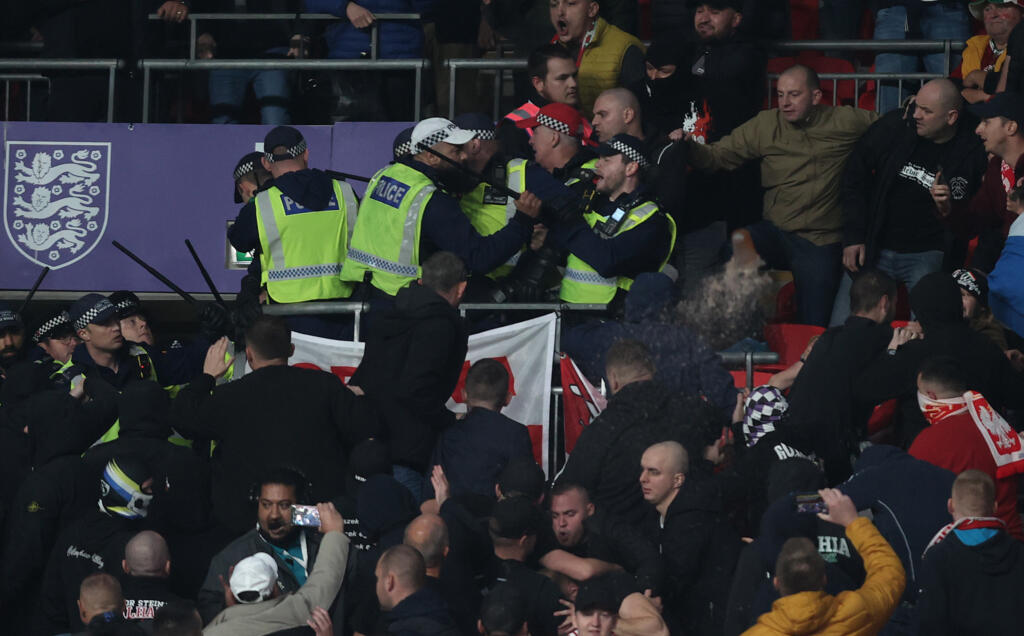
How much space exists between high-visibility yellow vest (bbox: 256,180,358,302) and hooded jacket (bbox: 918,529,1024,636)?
15.4 feet

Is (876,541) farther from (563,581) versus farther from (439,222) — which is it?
(439,222)

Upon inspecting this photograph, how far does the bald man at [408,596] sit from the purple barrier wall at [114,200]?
584 centimetres

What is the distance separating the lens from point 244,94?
1376 centimetres

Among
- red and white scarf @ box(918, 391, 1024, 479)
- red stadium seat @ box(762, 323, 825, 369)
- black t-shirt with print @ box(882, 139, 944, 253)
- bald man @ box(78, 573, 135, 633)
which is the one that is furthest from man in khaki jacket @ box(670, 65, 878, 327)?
bald man @ box(78, 573, 135, 633)

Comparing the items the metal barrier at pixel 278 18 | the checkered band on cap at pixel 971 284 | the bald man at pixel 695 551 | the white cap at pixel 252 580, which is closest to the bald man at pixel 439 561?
the white cap at pixel 252 580

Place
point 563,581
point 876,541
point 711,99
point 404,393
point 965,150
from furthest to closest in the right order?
1. point 711,99
2. point 965,150
3. point 404,393
4. point 563,581
5. point 876,541

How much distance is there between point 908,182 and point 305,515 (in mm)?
5446

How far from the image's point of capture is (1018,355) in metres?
10.1

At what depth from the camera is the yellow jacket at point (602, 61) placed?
12453 mm

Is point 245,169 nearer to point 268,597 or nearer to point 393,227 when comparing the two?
point 393,227

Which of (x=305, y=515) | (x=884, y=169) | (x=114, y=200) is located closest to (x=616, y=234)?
(x=884, y=169)

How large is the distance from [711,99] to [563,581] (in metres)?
5.42

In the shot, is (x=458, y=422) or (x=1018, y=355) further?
(x=1018, y=355)

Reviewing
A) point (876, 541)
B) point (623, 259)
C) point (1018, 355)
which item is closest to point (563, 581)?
point (876, 541)
